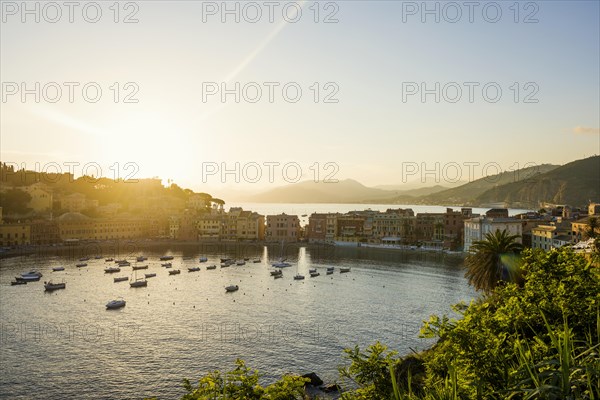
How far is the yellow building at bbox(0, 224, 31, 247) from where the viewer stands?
87562mm

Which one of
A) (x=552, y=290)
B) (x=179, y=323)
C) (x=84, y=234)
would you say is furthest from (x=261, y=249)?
(x=552, y=290)

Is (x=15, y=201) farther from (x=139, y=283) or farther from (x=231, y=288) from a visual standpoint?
(x=231, y=288)

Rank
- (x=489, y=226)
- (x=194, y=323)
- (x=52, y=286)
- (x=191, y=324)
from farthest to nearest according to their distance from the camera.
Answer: (x=489, y=226), (x=52, y=286), (x=194, y=323), (x=191, y=324)

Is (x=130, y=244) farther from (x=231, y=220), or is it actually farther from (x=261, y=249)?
(x=261, y=249)

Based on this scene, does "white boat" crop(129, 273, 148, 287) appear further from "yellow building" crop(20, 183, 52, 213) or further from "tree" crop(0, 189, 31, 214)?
"yellow building" crop(20, 183, 52, 213)

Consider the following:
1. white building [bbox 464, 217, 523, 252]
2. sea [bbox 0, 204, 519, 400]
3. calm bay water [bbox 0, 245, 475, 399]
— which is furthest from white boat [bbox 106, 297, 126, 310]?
white building [bbox 464, 217, 523, 252]

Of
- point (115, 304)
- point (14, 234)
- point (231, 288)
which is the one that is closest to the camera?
point (115, 304)

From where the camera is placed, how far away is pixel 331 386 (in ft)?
78.4

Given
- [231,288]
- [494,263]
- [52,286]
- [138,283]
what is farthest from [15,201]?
[494,263]

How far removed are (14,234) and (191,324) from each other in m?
A: 70.0

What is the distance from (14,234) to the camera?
3506 inches

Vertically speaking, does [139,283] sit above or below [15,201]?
below

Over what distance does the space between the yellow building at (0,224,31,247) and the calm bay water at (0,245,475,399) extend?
28631 millimetres

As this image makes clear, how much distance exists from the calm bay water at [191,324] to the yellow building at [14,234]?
93.9ft
